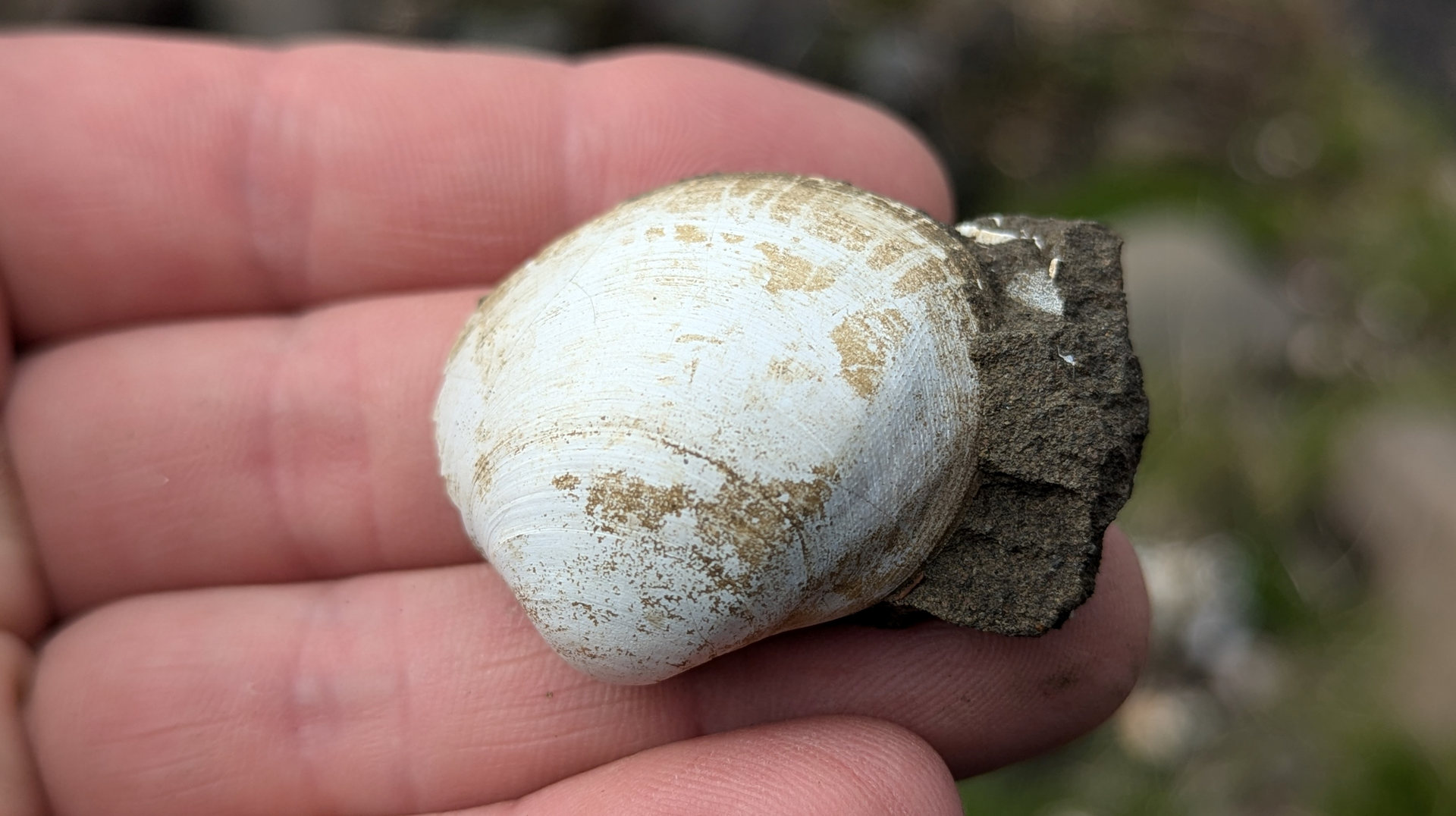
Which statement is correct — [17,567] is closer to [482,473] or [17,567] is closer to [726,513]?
[482,473]

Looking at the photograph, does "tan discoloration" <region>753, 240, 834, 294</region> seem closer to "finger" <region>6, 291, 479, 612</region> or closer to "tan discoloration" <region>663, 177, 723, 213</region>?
"tan discoloration" <region>663, 177, 723, 213</region>

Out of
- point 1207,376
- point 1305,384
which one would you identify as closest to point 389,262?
point 1207,376

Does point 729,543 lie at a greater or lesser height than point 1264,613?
greater

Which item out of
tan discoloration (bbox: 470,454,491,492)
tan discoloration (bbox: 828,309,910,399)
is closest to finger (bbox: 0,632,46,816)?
tan discoloration (bbox: 470,454,491,492)

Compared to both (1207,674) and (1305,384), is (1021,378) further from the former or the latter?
(1305,384)

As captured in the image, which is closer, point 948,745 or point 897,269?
point 897,269

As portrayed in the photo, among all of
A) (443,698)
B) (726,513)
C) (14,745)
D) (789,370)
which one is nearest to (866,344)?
(789,370)
